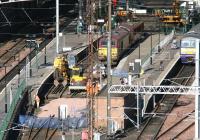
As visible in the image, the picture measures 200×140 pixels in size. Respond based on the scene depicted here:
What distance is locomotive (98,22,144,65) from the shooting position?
4428 cm

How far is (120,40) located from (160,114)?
9.43 metres

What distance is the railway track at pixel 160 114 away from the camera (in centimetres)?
3391

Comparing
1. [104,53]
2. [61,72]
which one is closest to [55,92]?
[61,72]

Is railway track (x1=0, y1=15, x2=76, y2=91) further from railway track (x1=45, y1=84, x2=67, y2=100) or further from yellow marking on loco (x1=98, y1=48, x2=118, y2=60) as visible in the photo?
yellow marking on loco (x1=98, y1=48, x2=118, y2=60)

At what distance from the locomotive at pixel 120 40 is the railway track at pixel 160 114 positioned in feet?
11.9

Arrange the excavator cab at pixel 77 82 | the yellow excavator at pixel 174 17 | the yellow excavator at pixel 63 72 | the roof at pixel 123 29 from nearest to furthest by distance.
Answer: the excavator cab at pixel 77 82 → the yellow excavator at pixel 63 72 → the roof at pixel 123 29 → the yellow excavator at pixel 174 17

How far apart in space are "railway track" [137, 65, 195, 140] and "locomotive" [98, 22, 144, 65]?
3638 mm

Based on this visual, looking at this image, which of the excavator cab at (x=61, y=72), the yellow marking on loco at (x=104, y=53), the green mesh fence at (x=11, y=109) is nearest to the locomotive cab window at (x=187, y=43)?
the yellow marking on loco at (x=104, y=53)

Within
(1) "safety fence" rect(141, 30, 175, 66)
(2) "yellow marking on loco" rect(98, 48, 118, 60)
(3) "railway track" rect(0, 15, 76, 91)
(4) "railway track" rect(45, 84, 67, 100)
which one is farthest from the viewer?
(2) "yellow marking on loco" rect(98, 48, 118, 60)

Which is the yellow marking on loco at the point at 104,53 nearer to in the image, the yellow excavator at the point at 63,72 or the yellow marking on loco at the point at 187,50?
the yellow excavator at the point at 63,72

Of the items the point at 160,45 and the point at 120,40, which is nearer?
the point at 120,40

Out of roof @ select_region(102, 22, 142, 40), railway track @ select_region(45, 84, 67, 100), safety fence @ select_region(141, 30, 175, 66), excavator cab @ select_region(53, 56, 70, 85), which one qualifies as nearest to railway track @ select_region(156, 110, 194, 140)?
railway track @ select_region(45, 84, 67, 100)

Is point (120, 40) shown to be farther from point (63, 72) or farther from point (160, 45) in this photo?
point (63, 72)

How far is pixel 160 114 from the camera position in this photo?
3638cm
